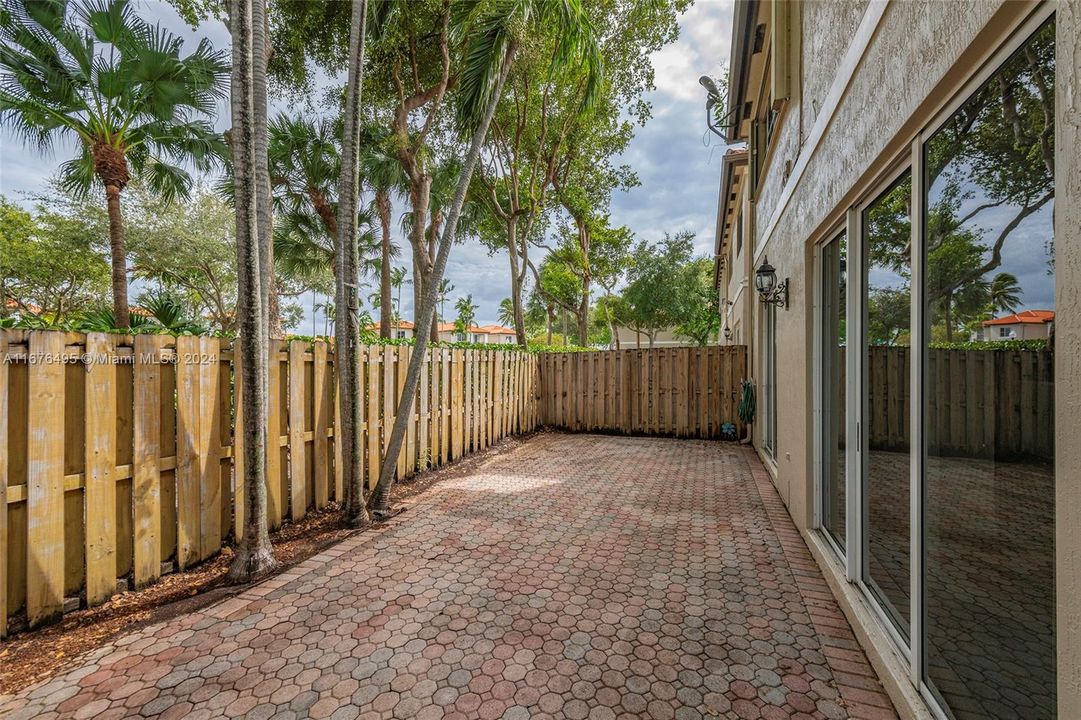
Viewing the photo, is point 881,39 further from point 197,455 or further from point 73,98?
point 73,98

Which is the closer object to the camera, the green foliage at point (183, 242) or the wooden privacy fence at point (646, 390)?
the wooden privacy fence at point (646, 390)

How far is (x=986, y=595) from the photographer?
156 cm

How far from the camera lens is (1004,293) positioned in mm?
1476

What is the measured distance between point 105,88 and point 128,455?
773 cm

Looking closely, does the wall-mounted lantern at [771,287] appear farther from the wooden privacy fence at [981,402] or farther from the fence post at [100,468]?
the fence post at [100,468]

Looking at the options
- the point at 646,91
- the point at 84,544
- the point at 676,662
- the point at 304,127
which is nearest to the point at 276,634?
the point at 84,544

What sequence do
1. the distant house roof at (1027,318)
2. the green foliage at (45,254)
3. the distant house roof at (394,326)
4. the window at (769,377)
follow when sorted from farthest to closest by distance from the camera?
A: the green foliage at (45,254) < the distant house roof at (394,326) < the window at (769,377) < the distant house roof at (1027,318)

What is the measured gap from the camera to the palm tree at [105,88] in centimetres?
628

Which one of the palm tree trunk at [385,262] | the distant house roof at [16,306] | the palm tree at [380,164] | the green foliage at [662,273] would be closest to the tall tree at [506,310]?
the green foliage at [662,273]

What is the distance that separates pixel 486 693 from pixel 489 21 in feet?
18.6

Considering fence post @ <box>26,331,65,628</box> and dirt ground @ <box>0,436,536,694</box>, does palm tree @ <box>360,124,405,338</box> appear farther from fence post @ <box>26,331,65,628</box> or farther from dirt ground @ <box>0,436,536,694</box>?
fence post @ <box>26,331,65,628</box>

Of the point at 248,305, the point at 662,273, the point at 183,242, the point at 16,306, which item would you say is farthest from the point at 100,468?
the point at 16,306

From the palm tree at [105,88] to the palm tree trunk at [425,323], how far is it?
17.7 feet

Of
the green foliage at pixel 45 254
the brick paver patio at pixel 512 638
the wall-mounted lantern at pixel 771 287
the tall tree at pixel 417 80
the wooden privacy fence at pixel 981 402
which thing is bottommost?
the brick paver patio at pixel 512 638
